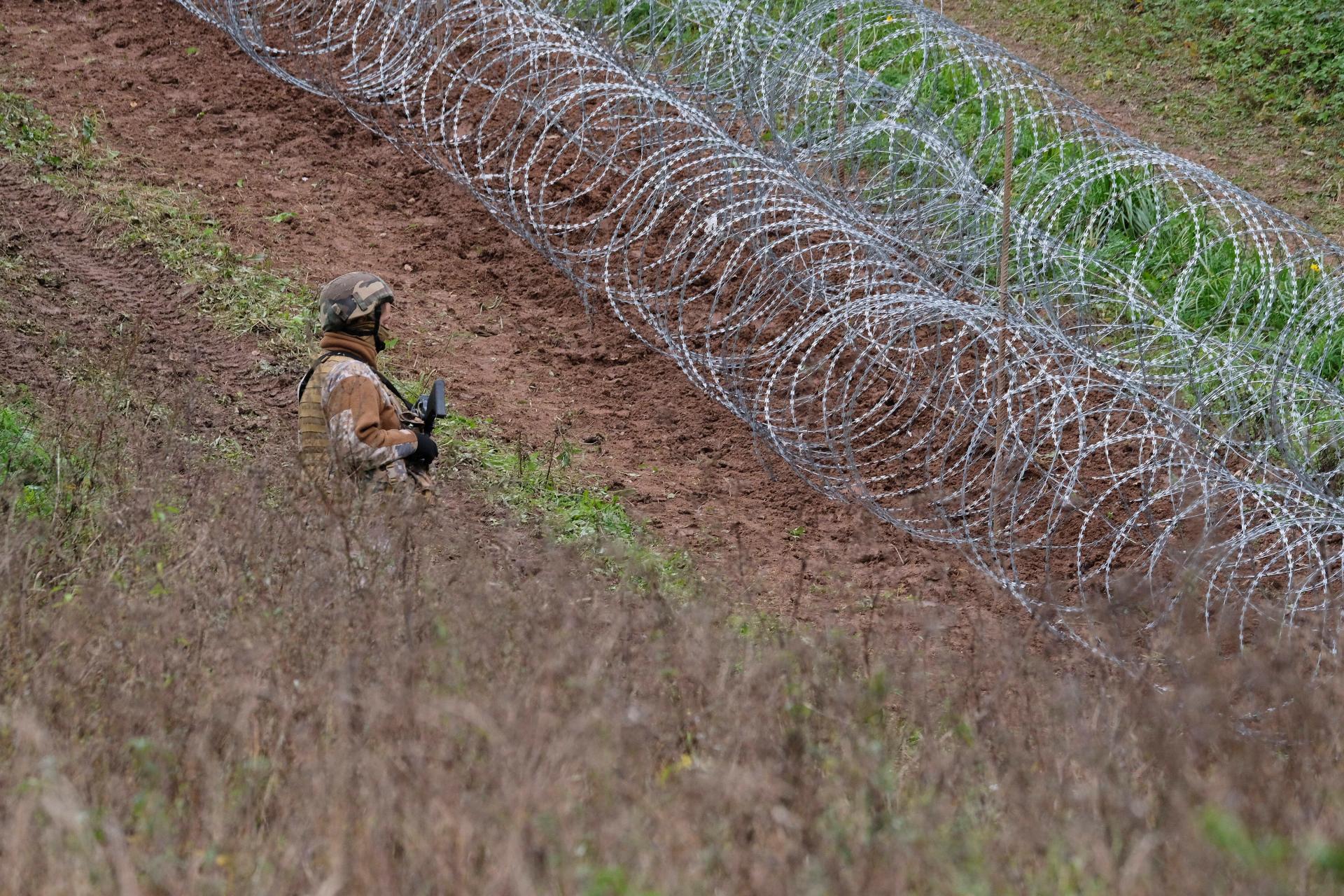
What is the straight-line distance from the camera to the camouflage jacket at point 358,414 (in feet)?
17.8

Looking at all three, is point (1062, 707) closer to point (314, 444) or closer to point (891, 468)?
point (314, 444)

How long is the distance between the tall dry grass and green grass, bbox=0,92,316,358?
3.29m

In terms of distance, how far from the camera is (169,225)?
8914 mm

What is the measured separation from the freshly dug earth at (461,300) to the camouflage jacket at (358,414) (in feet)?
4.64

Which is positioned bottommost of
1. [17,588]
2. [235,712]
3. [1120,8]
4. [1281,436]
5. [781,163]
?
[17,588]

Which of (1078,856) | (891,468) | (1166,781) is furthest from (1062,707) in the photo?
(891,468)

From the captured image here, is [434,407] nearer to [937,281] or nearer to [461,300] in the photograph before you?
[461,300]

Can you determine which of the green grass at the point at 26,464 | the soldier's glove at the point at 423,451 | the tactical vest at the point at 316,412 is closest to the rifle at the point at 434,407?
the soldier's glove at the point at 423,451

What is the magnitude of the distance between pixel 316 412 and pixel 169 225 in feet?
13.0

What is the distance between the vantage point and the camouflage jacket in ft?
17.8

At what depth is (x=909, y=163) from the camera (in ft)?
33.4

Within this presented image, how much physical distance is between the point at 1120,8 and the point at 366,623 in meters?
11.6

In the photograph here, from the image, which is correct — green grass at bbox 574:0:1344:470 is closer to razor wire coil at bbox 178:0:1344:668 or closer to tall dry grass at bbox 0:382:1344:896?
razor wire coil at bbox 178:0:1344:668

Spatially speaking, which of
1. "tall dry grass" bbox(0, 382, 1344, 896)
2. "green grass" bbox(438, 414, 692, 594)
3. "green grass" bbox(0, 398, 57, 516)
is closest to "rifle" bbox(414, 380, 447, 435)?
"tall dry grass" bbox(0, 382, 1344, 896)
